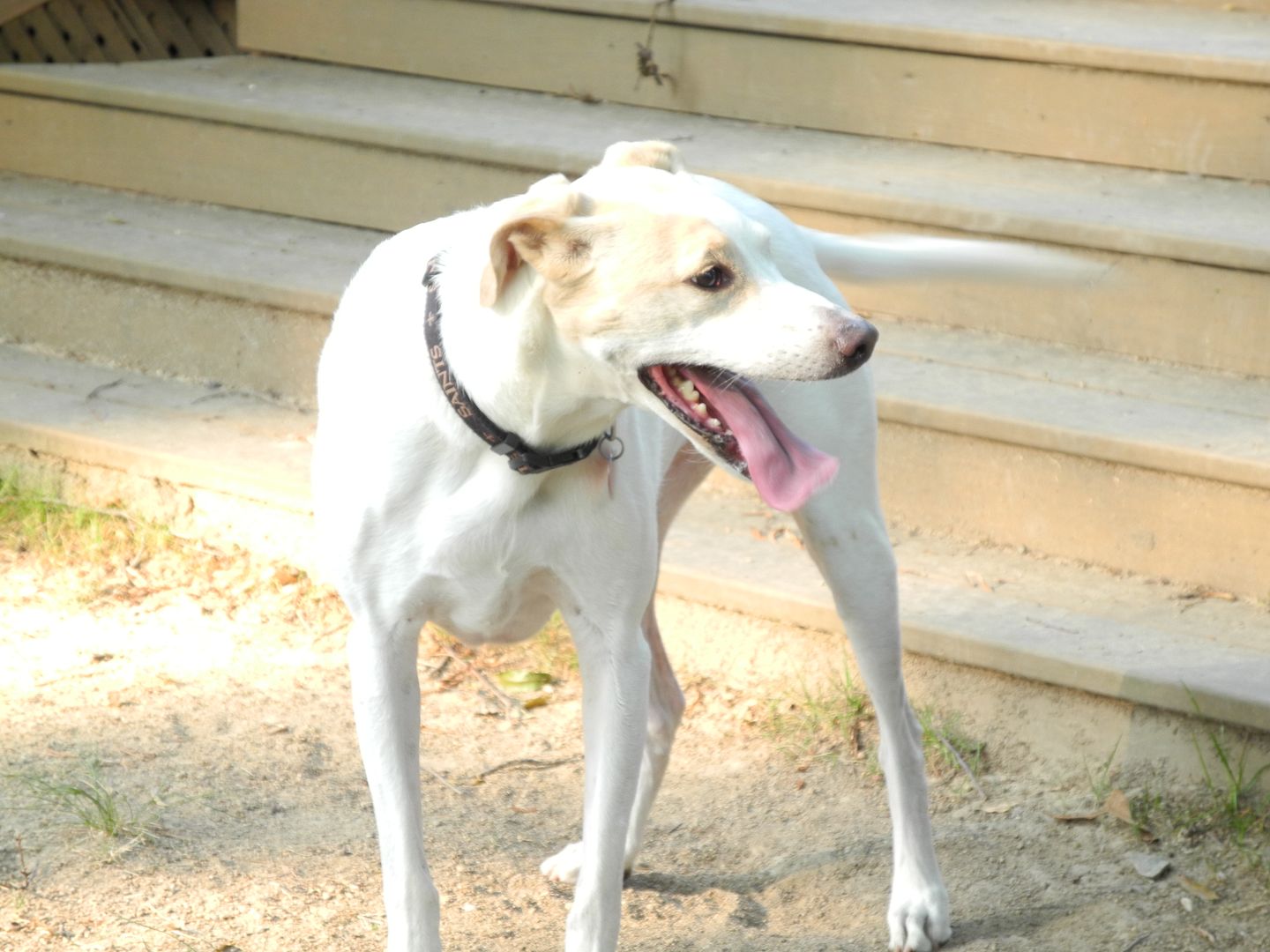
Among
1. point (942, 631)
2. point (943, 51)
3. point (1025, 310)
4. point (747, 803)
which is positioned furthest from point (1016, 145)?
point (747, 803)

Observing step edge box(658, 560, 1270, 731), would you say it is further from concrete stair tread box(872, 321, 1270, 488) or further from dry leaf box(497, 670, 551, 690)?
concrete stair tread box(872, 321, 1270, 488)

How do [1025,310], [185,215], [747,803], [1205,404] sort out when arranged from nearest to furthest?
[747,803]
[1205,404]
[1025,310]
[185,215]

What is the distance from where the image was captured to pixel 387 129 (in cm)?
486

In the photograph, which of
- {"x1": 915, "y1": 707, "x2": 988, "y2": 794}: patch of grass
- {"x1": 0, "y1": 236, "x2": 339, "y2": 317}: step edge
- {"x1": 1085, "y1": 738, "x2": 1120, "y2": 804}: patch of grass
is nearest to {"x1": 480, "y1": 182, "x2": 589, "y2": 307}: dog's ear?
{"x1": 915, "y1": 707, "x2": 988, "y2": 794}: patch of grass

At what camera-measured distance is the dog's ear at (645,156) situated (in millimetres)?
2473

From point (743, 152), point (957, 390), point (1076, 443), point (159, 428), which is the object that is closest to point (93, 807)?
point (159, 428)

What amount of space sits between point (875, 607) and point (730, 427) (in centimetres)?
92

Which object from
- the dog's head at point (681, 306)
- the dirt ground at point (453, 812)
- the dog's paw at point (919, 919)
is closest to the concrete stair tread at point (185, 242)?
the dirt ground at point (453, 812)

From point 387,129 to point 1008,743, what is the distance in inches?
100

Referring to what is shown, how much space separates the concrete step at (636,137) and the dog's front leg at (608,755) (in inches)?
63.0

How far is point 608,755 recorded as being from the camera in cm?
265

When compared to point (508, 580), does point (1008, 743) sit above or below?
below

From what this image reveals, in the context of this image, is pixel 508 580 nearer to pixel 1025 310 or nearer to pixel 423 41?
pixel 1025 310

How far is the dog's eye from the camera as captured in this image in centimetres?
217
